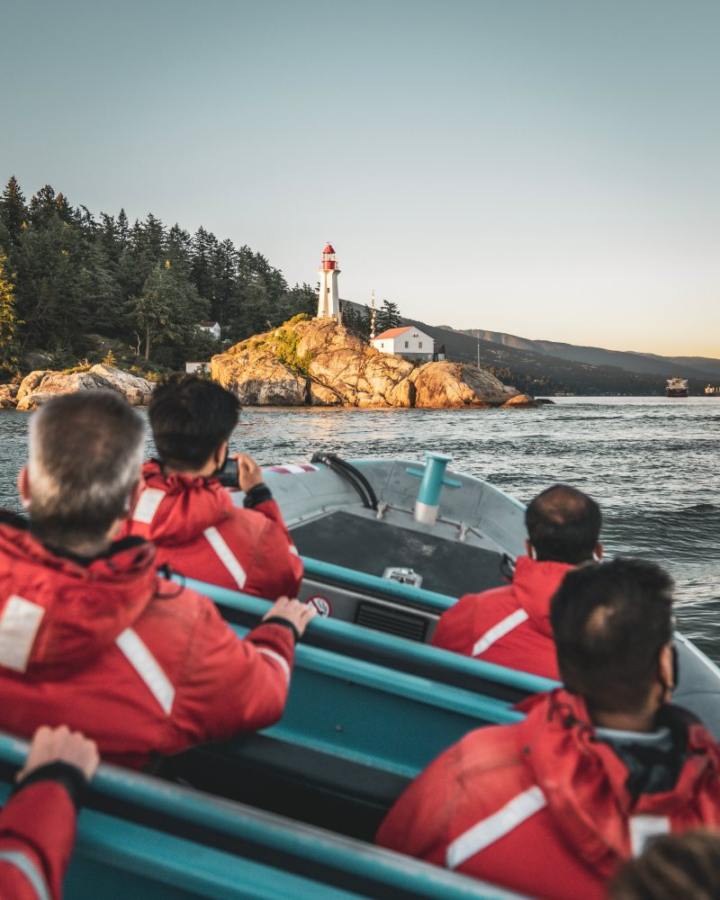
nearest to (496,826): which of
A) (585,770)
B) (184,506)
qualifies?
(585,770)

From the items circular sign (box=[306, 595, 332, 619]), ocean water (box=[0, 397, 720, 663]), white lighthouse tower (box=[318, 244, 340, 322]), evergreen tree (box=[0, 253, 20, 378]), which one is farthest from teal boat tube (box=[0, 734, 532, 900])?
white lighthouse tower (box=[318, 244, 340, 322])

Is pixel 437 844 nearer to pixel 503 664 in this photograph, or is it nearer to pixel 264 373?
pixel 503 664

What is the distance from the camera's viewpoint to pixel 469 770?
55.1 inches

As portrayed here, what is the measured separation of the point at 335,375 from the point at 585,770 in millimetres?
65263

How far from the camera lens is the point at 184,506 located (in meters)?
2.38

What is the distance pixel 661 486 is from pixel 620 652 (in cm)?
1828

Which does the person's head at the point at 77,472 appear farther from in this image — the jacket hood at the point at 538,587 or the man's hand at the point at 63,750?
the jacket hood at the point at 538,587

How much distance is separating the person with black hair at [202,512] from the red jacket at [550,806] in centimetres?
137

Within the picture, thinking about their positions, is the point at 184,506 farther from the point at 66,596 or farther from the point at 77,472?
the point at 66,596

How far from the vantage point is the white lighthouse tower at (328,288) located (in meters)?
74.0

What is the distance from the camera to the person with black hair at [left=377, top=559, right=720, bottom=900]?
1.18 metres

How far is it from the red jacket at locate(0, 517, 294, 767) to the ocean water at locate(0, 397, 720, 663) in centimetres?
682

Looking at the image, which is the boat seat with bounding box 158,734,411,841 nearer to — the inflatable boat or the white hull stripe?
the inflatable boat

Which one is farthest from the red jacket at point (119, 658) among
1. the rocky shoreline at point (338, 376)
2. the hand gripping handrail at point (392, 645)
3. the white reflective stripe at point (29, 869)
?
the rocky shoreline at point (338, 376)
